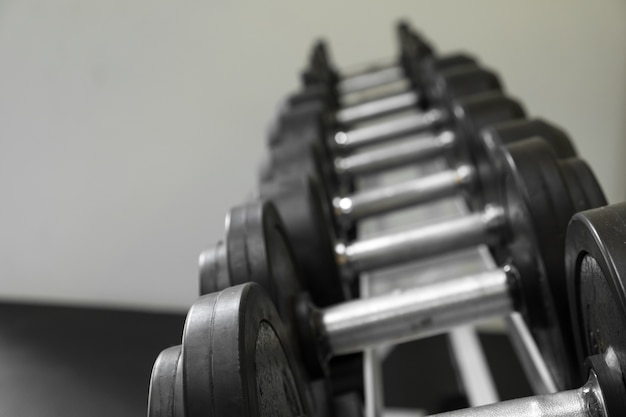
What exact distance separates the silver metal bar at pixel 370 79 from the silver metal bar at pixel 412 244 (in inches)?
30.7

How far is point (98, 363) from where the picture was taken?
40.8 inches

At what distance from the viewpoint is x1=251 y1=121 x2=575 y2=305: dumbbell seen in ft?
2.48

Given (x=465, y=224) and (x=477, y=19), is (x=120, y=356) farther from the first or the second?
(x=477, y=19)

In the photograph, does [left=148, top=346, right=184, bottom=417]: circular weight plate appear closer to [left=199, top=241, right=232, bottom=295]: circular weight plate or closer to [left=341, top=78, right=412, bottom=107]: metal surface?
[left=199, top=241, right=232, bottom=295]: circular weight plate

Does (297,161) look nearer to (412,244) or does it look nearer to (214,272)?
(412,244)

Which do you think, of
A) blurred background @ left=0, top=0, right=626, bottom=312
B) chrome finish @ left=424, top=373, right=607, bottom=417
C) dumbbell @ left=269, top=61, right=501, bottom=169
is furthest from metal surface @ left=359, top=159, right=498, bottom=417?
blurred background @ left=0, top=0, right=626, bottom=312

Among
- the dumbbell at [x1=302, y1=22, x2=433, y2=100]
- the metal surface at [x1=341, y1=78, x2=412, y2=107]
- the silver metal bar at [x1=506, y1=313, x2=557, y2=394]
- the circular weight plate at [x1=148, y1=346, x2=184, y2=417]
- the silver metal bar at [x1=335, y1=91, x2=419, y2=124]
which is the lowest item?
the silver metal bar at [x1=506, y1=313, x2=557, y2=394]

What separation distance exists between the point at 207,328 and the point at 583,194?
35 centimetres

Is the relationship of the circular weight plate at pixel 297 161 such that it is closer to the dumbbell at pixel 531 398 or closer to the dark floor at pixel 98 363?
the dark floor at pixel 98 363

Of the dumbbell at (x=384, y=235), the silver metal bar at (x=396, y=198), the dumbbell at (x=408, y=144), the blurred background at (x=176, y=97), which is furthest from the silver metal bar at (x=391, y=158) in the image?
the blurred background at (x=176, y=97)

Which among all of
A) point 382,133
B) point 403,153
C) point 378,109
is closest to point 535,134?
point 403,153

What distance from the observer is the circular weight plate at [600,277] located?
0.41 metres

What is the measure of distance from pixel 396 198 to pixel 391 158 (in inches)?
7.1

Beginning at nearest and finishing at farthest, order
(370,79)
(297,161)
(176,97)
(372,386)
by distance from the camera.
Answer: (372,386), (297,161), (370,79), (176,97)
